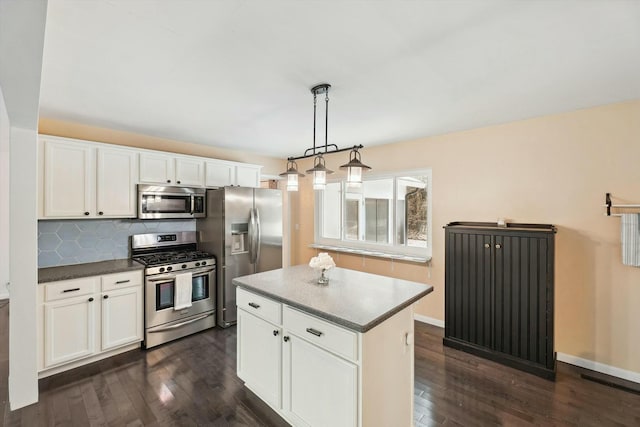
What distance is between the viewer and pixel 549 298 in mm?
2557

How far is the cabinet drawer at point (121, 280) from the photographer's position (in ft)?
9.34

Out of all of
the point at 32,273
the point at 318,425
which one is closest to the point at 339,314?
the point at 318,425

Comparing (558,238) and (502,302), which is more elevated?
(558,238)

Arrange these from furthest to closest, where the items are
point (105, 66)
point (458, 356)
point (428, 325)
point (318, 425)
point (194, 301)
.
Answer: point (428, 325), point (194, 301), point (458, 356), point (105, 66), point (318, 425)

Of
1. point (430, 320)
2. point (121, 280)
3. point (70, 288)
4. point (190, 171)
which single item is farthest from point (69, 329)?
point (430, 320)

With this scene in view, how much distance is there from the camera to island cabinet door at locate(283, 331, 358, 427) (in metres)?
1.58

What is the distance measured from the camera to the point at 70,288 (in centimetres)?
264

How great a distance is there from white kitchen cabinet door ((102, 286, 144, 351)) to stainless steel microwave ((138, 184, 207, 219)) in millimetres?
902

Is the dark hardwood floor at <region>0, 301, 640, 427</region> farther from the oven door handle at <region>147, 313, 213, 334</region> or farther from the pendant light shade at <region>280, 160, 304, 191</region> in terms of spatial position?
the pendant light shade at <region>280, 160, 304, 191</region>

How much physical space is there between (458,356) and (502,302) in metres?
0.72

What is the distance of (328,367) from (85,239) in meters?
3.16

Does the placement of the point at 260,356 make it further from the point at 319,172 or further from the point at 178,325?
the point at 178,325

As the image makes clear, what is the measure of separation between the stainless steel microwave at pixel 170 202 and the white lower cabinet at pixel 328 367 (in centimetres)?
198

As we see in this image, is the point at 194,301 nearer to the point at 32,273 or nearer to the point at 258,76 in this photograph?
the point at 32,273
